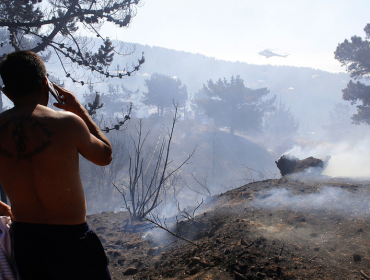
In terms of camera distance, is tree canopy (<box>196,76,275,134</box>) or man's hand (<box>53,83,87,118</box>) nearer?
man's hand (<box>53,83,87,118</box>)

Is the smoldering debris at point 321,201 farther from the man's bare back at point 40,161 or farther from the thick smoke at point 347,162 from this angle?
the thick smoke at point 347,162

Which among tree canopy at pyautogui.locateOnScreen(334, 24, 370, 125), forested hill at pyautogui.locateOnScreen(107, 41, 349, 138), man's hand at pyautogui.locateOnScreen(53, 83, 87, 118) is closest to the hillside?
forested hill at pyautogui.locateOnScreen(107, 41, 349, 138)

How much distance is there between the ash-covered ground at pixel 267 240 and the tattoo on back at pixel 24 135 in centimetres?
228

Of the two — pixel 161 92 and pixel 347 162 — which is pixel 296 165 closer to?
pixel 347 162

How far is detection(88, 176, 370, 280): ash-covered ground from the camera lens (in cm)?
276

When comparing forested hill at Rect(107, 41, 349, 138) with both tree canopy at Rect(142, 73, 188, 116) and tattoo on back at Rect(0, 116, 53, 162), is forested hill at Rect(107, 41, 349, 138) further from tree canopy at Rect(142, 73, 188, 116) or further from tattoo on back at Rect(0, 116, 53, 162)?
tattoo on back at Rect(0, 116, 53, 162)

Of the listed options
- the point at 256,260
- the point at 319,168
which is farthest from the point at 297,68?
the point at 256,260

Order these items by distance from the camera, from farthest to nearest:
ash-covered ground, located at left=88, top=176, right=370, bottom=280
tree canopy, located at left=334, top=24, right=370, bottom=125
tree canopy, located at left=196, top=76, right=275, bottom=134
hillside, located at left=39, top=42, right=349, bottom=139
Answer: hillside, located at left=39, top=42, right=349, bottom=139
tree canopy, located at left=196, top=76, right=275, bottom=134
tree canopy, located at left=334, top=24, right=370, bottom=125
ash-covered ground, located at left=88, top=176, right=370, bottom=280

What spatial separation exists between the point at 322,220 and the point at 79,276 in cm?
418

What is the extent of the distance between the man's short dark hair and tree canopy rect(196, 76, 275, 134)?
39.4 metres

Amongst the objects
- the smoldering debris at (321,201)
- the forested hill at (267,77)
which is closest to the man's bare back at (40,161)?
the smoldering debris at (321,201)

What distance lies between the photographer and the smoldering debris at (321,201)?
15.5ft

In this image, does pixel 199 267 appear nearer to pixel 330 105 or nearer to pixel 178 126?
pixel 178 126

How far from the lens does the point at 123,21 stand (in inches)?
248
